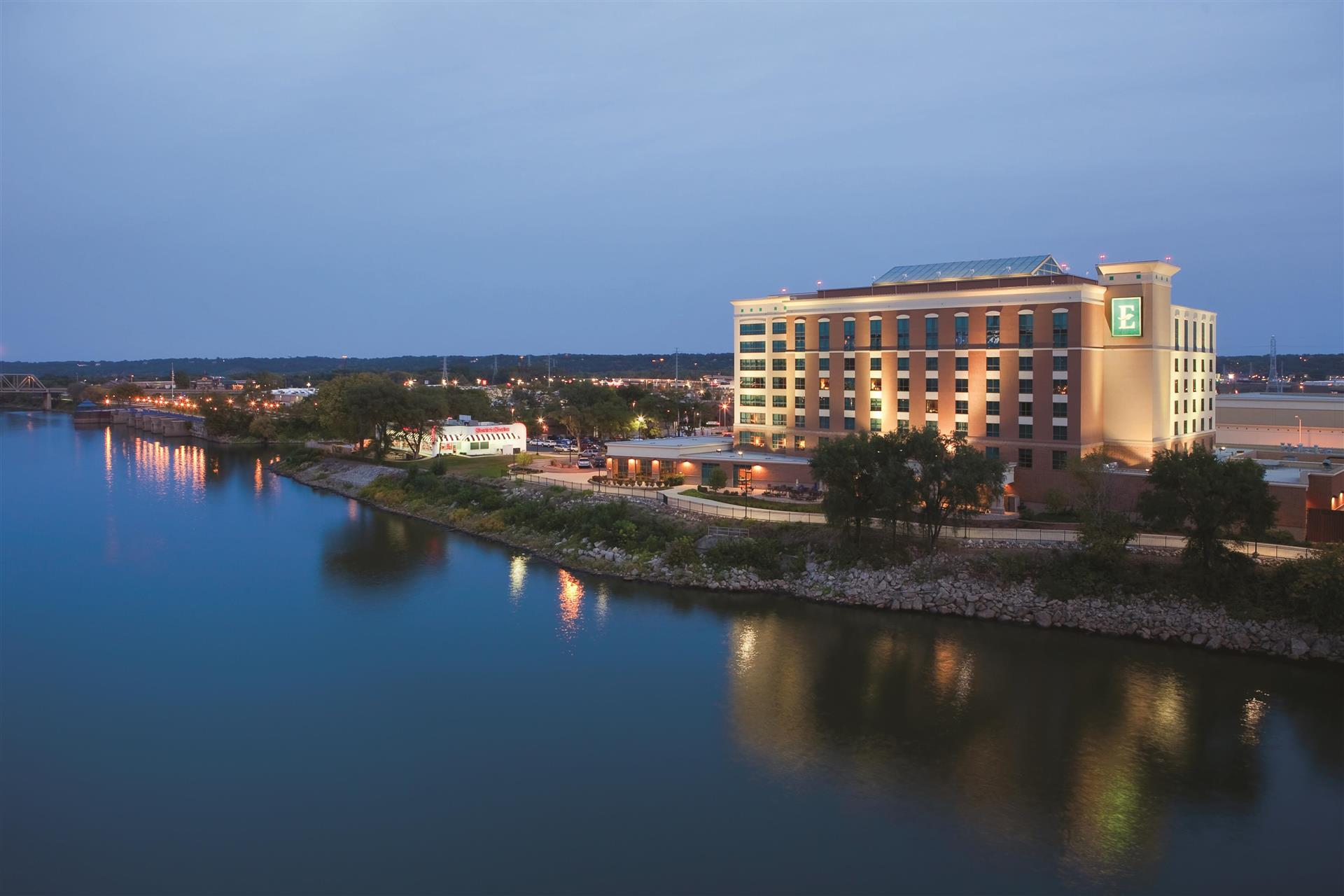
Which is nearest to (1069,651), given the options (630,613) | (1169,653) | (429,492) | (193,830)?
(1169,653)

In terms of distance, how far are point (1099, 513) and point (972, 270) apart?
12191 mm

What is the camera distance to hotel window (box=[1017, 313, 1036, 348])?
1061 inches

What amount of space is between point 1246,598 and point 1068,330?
10.1 meters

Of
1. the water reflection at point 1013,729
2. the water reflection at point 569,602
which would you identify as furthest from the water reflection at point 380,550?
the water reflection at point 1013,729

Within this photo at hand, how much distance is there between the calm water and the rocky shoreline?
0.47 metres

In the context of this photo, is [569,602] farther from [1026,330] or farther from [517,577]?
[1026,330]

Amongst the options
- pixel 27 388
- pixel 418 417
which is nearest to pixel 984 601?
pixel 418 417

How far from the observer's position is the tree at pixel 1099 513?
64.3ft

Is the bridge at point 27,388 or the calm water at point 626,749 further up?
the bridge at point 27,388

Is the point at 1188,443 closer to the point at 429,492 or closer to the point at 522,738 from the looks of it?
the point at 522,738

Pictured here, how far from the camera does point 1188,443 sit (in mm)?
27891

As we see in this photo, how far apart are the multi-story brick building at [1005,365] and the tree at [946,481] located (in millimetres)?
5235

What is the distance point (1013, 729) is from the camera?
15031 millimetres

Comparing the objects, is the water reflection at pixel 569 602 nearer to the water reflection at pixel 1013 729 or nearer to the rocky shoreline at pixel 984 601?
the rocky shoreline at pixel 984 601
